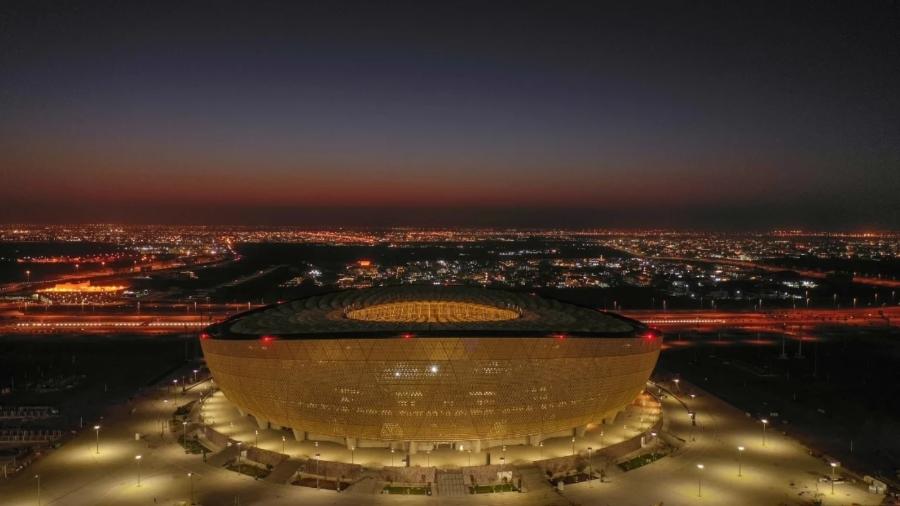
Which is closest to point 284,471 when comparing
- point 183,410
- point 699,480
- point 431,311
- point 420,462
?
point 420,462

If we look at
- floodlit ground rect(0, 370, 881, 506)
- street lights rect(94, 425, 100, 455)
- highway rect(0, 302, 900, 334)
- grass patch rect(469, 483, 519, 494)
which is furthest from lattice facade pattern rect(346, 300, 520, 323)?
highway rect(0, 302, 900, 334)

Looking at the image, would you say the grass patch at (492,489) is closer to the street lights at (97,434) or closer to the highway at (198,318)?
the street lights at (97,434)

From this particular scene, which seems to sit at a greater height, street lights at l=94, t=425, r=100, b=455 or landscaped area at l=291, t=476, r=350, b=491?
street lights at l=94, t=425, r=100, b=455

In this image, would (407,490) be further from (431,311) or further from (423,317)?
(431,311)

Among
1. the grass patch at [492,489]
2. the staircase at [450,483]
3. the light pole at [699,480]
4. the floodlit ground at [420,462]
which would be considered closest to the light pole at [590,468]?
the floodlit ground at [420,462]

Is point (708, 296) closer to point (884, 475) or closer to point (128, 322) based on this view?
point (884, 475)

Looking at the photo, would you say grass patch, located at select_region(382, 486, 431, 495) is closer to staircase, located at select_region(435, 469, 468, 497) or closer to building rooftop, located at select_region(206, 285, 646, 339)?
staircase, located at select_region(435, 469, 468, 497)

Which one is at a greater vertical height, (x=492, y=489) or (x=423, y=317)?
(x=423, y=317)
